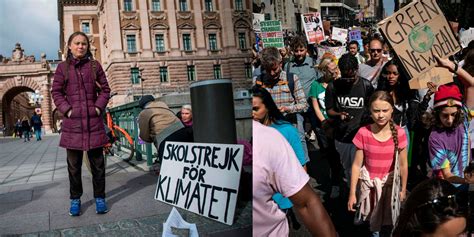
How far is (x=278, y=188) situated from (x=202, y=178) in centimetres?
34

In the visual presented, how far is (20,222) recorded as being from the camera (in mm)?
834

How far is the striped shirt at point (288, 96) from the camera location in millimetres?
624

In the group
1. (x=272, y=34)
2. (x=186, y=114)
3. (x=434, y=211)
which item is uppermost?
(x=272, y=34)

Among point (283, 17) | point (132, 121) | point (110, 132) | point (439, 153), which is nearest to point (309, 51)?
point (283, 17)

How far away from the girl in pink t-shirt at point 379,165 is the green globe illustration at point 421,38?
0.09 metres

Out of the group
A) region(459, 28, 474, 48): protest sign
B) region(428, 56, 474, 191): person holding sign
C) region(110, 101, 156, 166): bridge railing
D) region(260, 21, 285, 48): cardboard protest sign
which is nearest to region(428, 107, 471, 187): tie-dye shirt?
region(428, 56, 474, 191): person holding sign

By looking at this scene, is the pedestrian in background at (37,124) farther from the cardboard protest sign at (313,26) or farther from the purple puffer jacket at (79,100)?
the cardboard protest sign at (313,26)

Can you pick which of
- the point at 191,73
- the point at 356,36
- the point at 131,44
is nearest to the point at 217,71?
the point at 191,73

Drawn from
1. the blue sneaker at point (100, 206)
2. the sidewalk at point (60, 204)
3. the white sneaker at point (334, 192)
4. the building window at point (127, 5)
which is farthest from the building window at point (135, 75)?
the white sneaker at point (334, 192)

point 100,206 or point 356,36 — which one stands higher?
point 356,36

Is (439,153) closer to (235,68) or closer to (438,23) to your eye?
(438,23)

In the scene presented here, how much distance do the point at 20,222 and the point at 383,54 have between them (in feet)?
2.43

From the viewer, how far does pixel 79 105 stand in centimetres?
100

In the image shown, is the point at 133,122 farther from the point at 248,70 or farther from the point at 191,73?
the point at 248,70
